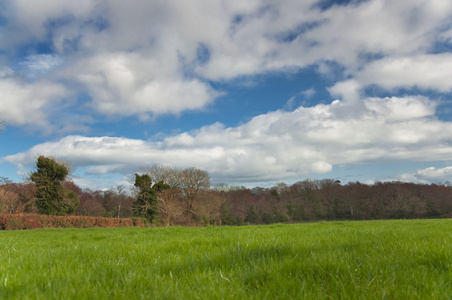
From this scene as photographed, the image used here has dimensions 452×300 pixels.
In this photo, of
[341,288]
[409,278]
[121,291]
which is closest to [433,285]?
[409,278]

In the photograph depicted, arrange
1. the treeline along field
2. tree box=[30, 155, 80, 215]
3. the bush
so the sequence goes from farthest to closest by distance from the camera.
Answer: the treeline along field → tree box=[30, 155, 80, 215] → the bush

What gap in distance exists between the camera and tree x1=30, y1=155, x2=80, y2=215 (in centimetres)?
3272

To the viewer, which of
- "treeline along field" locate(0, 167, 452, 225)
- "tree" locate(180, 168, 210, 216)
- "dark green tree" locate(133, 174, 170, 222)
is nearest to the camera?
"dark green tree" locate(133, 174, 170, 222)

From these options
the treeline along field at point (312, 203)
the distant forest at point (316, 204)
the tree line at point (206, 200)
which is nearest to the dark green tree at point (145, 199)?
the tree line at point (206, 200)

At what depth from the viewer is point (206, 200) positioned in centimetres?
5222

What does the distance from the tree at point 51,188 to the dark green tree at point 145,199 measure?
9.30m

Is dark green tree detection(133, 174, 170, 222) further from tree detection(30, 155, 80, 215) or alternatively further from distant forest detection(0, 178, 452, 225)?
distant forest detection(0, 178, 452, 225)

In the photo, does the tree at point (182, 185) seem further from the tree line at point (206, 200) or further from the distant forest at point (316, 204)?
the distant forest at point (316, 204)

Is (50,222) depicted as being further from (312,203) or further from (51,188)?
(312,203)

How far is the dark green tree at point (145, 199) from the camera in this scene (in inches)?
1596

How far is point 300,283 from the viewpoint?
242 cm

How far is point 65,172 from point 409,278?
39.5m

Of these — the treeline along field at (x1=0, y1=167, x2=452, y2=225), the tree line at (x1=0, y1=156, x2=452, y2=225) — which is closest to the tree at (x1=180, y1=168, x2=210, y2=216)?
the tree line at (x1=0, y1=156, x2=452, y2=225)

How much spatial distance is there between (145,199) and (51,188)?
41.8 ft
